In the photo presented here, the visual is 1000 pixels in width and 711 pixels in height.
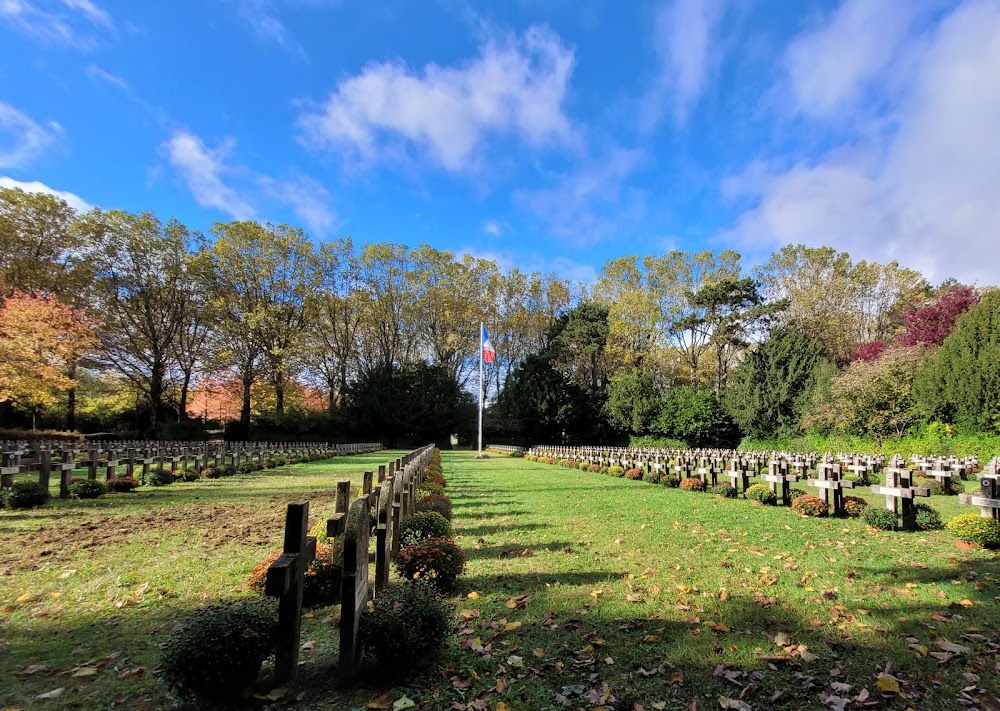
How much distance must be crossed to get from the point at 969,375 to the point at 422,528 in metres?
25.1

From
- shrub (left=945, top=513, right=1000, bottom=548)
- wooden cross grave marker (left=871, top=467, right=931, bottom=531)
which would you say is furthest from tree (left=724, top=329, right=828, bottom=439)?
shrub (left=945, top=513, right=1000, bottom=548)

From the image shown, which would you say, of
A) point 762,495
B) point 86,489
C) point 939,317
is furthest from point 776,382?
point 86,489

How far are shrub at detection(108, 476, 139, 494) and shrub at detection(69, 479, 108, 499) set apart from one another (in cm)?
68

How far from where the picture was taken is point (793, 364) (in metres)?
33.6

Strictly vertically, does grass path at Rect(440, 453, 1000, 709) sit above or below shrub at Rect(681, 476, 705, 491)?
above

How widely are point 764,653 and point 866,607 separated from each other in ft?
5.12

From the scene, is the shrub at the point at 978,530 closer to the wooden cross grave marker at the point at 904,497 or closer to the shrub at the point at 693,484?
the wooden cross grave marker at the point at 904,497

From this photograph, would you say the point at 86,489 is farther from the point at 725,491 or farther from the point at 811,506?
the point at 811,506

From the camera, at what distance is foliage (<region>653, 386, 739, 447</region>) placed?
3894 cm

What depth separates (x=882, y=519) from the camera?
7.84m

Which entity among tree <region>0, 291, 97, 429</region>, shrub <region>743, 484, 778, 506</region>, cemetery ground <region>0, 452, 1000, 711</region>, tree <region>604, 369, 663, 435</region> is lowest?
shrub <region>743, 484, 778, 506</region>

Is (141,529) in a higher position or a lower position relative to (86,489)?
lower

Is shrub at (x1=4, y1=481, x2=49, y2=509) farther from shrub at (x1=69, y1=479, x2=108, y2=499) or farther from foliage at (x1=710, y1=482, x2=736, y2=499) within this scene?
foliage at (x1=710, y1=482, x2=736, y2=499)

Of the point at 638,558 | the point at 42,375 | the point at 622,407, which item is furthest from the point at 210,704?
the point at 622,407
